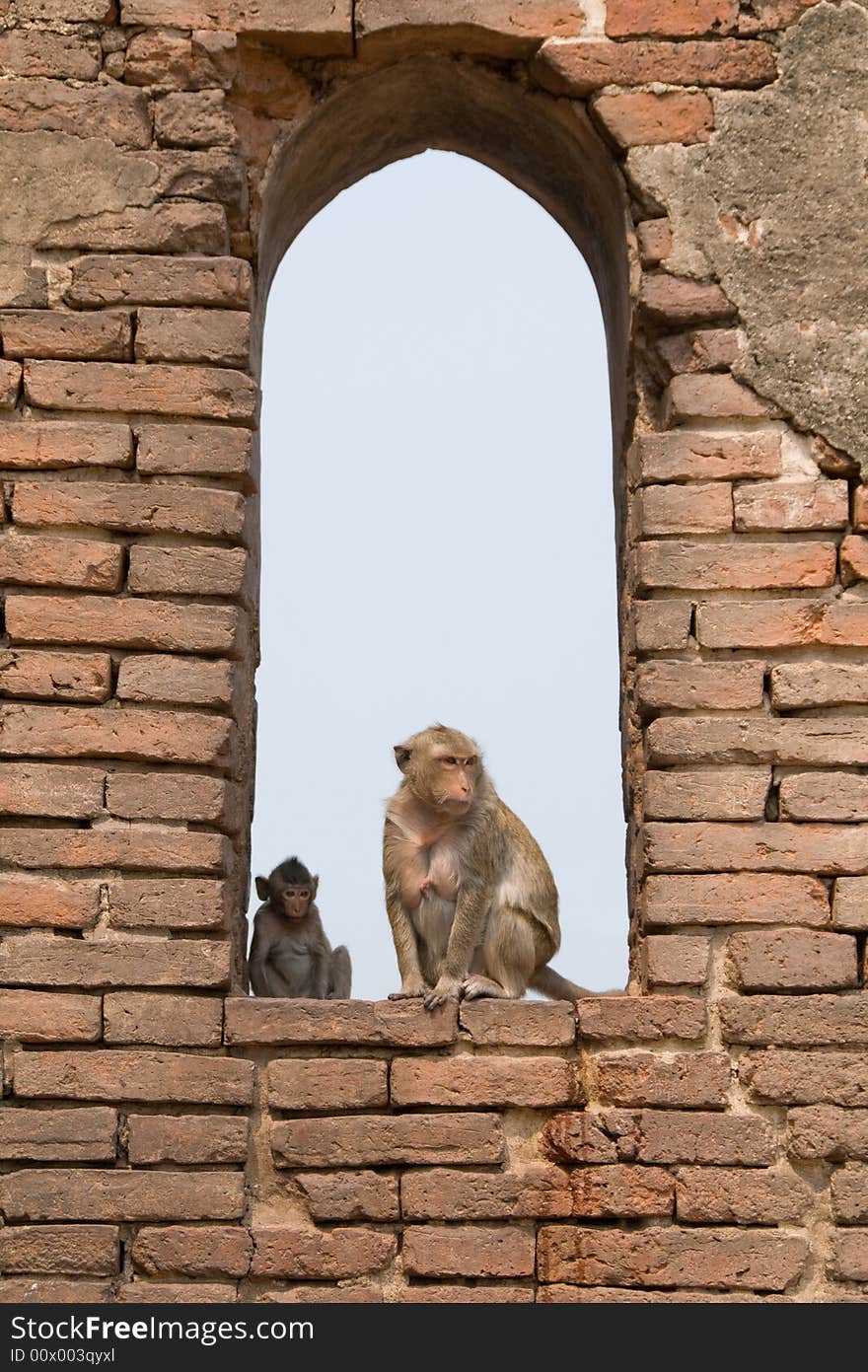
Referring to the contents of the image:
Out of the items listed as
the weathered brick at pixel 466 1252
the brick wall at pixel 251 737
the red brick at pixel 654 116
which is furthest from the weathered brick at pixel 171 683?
the red brick at pixel 654 116

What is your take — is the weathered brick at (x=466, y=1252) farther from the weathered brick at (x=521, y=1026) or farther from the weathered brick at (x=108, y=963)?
the weathered brick at (x=108, y=963)

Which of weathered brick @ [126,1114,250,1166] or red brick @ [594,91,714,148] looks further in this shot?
red brick @ [594,91,714,148]

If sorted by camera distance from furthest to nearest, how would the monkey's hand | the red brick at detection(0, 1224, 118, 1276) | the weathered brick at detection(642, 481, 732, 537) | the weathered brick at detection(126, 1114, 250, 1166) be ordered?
the weathered brick at detection(642, 481, 732, 537), the monkey's hand, the weathered brick at detection(126, 1114, 250, 1166), the red brick at detection(0, 1224, 118, 1276)

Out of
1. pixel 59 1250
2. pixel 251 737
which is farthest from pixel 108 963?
pixel 251 737

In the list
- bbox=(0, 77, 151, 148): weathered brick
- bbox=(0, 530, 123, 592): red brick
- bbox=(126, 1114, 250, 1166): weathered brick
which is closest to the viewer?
bbox=(126, 1114, 250, 1166): weathered brick

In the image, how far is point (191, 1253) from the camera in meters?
5.54

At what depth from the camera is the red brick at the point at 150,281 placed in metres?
6.09

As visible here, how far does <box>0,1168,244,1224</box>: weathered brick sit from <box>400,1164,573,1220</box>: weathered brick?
1.71 feet

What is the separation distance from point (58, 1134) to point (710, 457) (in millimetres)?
2901

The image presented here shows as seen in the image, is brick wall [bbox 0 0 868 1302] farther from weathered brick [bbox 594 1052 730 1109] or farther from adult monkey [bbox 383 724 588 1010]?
adult monkey [bbox 383 724 588 1010]

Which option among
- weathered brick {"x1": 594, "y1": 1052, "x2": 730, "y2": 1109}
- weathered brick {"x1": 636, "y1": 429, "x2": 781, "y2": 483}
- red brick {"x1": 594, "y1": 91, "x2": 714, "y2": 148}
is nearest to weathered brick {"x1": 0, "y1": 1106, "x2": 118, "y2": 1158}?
weathered brick {"x1": 594, "y1": 1052, "x2": 730, "y2": 1109}

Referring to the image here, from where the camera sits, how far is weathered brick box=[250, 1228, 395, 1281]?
556 cm

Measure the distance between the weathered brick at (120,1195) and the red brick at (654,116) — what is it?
11.6 ft

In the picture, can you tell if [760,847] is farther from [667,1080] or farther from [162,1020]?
[162,1020]
